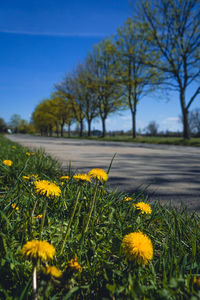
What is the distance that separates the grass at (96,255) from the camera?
36.0 inches

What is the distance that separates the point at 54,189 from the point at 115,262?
544 millimetres

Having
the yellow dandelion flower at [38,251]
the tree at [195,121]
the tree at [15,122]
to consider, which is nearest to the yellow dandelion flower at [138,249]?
the yellow dandelion flower at [38,251]

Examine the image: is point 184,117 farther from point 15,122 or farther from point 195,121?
point 15,122

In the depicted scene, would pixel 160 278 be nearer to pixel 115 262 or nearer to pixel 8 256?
pixel 115 262

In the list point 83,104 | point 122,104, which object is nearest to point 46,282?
point 122,104

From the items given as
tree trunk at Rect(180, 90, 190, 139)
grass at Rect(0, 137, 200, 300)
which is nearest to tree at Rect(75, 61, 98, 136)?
tree trunk at Rect(180, 90, 190, 139)

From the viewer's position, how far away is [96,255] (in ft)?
4.12

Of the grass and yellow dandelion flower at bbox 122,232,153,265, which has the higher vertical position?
yellow dandelion flower at bbox 122,232,153,265

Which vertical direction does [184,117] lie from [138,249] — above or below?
above

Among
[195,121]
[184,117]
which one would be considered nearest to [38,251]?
[184,117]

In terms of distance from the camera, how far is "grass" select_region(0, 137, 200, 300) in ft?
3.00

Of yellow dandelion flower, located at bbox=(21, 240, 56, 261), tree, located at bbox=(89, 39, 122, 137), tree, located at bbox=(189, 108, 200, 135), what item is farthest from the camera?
tree, located at bbox=(189, 108, 200, 135)

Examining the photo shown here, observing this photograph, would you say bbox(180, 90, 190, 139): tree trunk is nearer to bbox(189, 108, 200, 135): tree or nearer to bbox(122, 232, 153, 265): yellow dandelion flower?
bbox(122, 232, 153, 265): yellow dandelion flower

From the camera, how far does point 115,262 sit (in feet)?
4.09
